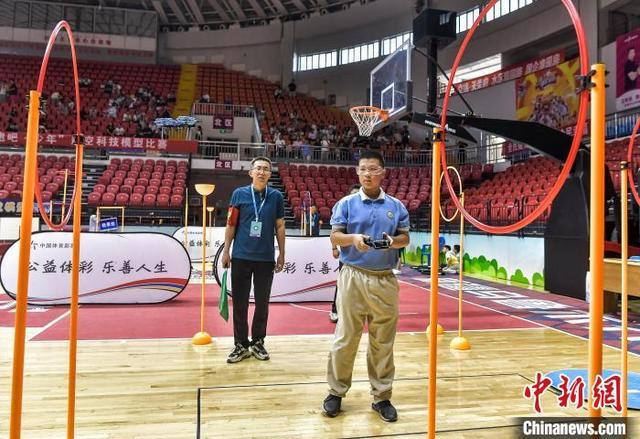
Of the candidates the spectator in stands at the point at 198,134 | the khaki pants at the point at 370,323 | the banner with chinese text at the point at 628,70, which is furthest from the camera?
the spectator in stands at the point at 198,134

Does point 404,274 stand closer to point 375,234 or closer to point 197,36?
point 375,234

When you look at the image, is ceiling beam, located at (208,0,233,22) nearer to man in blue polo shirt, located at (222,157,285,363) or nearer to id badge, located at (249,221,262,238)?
man in blue polo shirt, located at (222,157,285,363)

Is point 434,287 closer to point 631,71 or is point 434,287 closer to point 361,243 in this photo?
point 361,243

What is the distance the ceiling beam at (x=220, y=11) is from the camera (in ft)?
83.8

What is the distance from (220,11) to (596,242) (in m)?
28.2

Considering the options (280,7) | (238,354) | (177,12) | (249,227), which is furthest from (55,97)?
(238,354)

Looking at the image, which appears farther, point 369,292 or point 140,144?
point 140,144

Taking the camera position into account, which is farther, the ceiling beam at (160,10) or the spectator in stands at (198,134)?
the ceiling beam at (160,10)

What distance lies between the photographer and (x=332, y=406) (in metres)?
2.66

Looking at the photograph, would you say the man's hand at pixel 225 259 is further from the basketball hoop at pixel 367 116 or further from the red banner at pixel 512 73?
the red banner at pixel 512 73

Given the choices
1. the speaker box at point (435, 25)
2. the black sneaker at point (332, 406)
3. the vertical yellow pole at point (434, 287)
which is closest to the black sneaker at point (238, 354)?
the black sneaker at point (332, 406)

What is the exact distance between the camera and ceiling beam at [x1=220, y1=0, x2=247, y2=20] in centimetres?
2527

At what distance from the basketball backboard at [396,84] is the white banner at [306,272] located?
20.5 ft

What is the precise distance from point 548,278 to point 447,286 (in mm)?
1749
